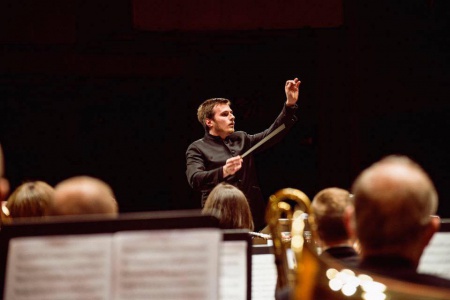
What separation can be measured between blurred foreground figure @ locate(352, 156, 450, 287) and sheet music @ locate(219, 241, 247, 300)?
60 centimetres

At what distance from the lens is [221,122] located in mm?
4543

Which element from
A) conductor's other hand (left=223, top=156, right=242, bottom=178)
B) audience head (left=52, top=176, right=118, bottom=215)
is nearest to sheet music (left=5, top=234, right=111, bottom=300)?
audience head (left=52, top=176, right=118, bottom=215)

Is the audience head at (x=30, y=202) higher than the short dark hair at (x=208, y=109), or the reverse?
the short dark hair at (x=208, y=109)

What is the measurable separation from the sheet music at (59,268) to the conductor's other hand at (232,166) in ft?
8.88

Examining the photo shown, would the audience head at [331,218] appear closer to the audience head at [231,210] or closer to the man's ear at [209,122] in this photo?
the audience head at [231,210]

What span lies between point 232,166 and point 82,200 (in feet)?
8.29

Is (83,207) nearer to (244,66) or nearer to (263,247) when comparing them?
(263,247)

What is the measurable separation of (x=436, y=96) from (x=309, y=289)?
579 centimetres

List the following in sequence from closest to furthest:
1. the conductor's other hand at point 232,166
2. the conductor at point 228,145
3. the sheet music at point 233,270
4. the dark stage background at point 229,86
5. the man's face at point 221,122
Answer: the sheet music at point 233,270 → the conductor's other hand at point 232,166 → the conductor at point 228,145 → the man's face at point 221,122 → the dark stage background at point 229,86

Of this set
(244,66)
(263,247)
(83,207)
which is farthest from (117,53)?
(83,207)

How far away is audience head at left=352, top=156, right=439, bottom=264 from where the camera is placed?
4.24 feet

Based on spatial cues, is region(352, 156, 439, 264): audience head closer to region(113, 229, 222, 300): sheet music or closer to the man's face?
region(113, 229, 222, 300): sheet music

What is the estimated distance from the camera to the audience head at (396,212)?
129 centimetres

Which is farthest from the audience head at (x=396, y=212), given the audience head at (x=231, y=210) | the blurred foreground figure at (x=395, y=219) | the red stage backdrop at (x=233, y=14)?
the red stage backdrop at (x=233, y=14)
